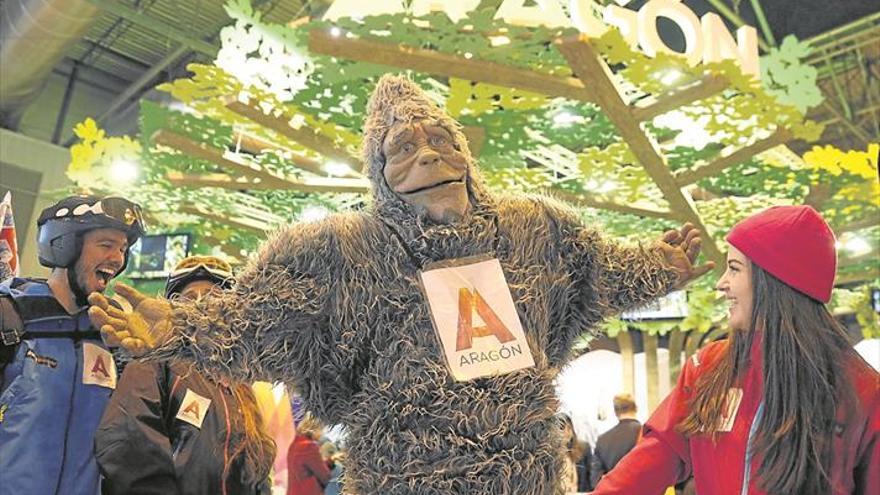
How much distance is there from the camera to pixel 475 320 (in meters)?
1.38

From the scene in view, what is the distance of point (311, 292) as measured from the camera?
1363mm

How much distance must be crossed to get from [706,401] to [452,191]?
0.58m

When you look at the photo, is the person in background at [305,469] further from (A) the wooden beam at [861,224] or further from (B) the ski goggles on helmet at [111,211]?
(A) the wooden beam at [861,224]

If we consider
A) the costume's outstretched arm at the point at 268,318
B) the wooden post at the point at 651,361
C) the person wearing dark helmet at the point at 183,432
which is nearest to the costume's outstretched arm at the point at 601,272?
the costume's outstretched arm at the point at 268,318

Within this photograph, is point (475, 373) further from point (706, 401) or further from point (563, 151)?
point (563, 151)

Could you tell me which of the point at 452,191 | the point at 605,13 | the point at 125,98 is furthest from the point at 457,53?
the point at 125,98

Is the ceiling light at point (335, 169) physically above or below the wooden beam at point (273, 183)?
above

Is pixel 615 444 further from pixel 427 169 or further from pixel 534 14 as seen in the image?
pixel 427 169

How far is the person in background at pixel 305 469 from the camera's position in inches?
160

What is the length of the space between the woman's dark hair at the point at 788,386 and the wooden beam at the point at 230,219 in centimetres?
480

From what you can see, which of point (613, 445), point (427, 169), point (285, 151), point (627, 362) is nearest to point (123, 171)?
point (285, 151)

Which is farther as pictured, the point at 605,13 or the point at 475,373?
the point at 605,13

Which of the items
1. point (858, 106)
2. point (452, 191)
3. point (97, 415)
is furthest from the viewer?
point (858, 106)

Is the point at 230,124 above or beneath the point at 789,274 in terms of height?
above
